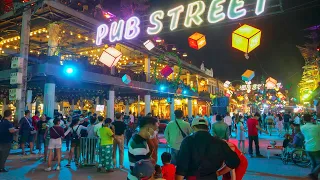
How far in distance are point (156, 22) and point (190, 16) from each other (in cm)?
183

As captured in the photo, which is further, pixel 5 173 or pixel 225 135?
pixel 225 135

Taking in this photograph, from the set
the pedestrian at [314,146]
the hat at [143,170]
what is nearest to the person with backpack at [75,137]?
the hat at [143,170]

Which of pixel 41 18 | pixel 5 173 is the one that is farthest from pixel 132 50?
pixel 5 173

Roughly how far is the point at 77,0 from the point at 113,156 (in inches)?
535

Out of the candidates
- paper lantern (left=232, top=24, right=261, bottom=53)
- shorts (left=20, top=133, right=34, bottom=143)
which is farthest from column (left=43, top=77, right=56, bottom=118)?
paper lantern (left=232, top=24, right=261, bottom=53)

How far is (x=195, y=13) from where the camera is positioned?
11281mm

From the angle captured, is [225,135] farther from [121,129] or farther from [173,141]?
[121,129]

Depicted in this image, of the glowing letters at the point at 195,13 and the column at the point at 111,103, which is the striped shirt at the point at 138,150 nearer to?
the glowing letters at the point at 195,13

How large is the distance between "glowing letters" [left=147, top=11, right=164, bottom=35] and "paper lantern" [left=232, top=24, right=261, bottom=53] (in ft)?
14.8

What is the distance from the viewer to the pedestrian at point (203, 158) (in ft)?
9.43

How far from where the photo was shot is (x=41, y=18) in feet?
52.4

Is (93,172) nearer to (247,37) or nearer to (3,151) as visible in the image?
(3,151)

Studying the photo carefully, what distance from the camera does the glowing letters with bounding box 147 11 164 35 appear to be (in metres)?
12.2

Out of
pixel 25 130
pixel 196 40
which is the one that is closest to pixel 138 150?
pixel 196 40
